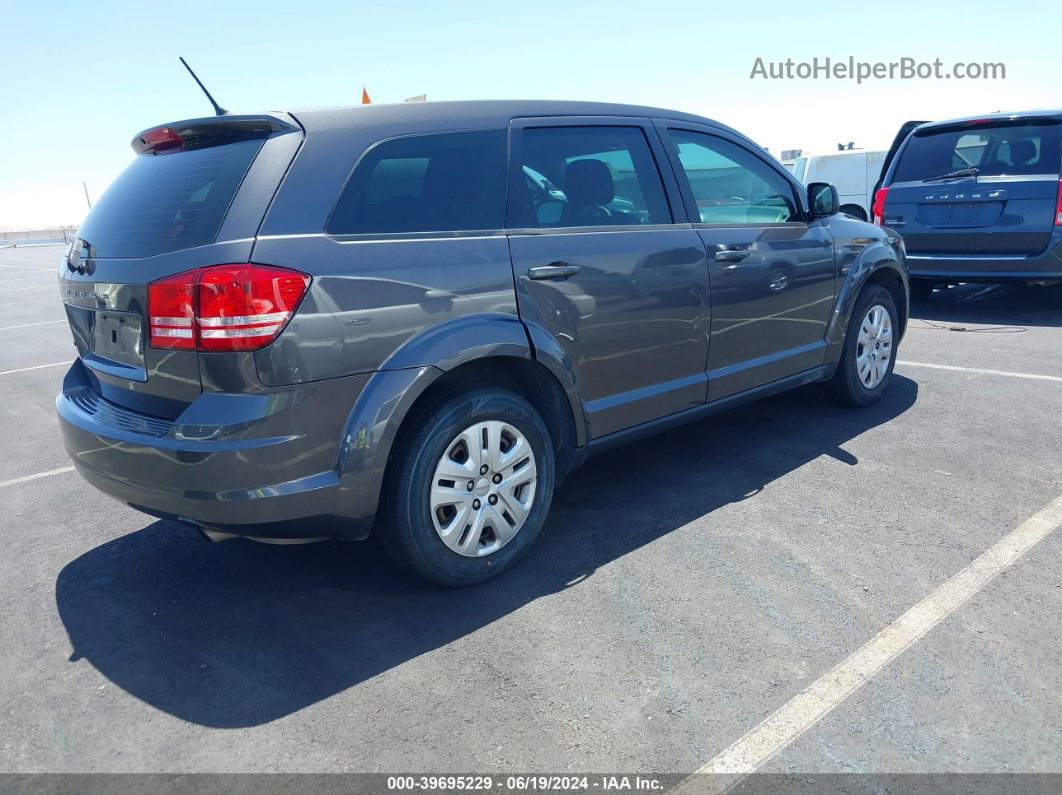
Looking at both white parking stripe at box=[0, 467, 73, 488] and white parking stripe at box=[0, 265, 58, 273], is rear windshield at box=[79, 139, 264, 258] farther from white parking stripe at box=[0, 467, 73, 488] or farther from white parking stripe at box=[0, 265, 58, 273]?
white parking stripe at box=[0, 265, 58, 273]

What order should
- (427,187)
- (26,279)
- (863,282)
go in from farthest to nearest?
(26,279) → (863,282) → (427,187)

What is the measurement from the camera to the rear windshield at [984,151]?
25.2ft

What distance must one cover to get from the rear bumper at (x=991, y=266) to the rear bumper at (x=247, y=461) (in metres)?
7.11

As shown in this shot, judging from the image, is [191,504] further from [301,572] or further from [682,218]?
[682,218]

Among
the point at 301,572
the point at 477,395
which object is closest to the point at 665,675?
the point at 477,395

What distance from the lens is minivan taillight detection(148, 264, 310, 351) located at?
262cm

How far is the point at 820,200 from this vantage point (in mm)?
4727

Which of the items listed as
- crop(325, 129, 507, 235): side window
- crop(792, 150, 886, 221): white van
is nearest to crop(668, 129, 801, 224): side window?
crop(325, 129, 507, 235): side window

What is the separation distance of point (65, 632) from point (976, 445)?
437cm

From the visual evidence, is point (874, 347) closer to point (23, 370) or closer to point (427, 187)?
point (427, 187)

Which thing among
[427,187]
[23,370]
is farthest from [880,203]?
[23,370]

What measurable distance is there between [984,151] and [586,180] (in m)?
6.03

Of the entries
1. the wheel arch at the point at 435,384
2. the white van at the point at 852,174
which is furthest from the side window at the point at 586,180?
the white van at the point at 852,174

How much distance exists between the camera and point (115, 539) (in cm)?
384
